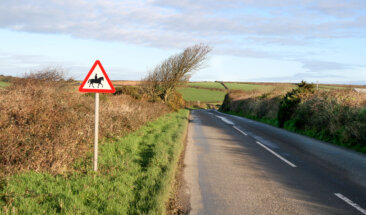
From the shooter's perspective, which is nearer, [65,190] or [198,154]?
[65,190]

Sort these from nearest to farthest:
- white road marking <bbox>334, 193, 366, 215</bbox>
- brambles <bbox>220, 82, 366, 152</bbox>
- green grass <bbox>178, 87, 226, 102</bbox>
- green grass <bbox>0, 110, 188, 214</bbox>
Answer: green grass <bbox>0, 110, 188, 214</bbox> → white road marking <bbox>334, 193, 366, 215</bbox> → brambles <bbox>220, 82, 366, 152</bbox> → green grass <bbox>178, 87, 226, 102</bbox>

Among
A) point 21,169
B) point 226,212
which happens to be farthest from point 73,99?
point 226,212

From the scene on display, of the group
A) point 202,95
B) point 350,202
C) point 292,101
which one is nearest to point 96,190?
point 350,202

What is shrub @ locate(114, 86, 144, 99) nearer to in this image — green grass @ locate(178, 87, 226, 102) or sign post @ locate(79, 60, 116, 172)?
sign post @ locate(79, 60, 116, 172)

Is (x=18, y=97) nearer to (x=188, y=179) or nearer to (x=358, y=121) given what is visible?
(x=188, y=179)

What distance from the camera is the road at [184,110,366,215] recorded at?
4699mm

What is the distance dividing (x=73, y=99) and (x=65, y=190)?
489 cm

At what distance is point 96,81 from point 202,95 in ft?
254

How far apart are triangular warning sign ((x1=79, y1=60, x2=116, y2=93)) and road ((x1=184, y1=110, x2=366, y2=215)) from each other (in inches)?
114

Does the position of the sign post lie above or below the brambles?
above

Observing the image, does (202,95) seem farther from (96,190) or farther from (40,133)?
(96,190)

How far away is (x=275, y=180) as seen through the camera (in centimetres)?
623

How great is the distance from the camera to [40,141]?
597cm

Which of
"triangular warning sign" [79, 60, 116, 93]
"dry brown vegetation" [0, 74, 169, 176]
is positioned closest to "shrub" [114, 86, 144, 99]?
"dry brown vegetation" [0, 74, 169, 176]
